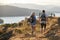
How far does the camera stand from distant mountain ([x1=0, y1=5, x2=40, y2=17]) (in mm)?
2857

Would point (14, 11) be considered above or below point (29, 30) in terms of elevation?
above

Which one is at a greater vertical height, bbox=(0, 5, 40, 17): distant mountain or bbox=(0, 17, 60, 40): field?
bbox=(0, 5, 40, 17): distant mountain

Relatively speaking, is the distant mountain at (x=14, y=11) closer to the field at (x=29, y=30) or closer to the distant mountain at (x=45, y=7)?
the distant mountain at (x=45, y=7)

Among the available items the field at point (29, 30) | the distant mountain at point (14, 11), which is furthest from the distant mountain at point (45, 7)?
the field at point (29, 30)

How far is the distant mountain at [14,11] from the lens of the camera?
2.86 m

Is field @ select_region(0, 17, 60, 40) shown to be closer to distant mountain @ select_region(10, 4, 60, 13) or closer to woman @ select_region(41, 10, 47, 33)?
woman @ select_region(41, 10, 47, 33)

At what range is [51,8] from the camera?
9.33ft

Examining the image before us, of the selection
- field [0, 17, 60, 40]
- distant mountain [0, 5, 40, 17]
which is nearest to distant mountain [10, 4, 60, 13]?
distant mountain [0, 5, 40, 17]

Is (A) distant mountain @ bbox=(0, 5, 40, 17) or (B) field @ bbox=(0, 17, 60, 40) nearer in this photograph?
(B) field @ bbox=(0, 17, 60, 40)

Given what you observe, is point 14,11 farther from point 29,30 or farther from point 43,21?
point 43,21

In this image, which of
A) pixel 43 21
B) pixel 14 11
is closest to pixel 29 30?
pixel 43 21

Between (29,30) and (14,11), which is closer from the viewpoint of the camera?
(29,30)

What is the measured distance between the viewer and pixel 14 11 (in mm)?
2912

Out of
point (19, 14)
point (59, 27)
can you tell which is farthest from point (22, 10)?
point (59, 27)
